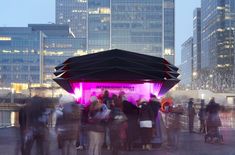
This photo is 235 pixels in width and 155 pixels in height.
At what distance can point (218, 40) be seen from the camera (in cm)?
17188

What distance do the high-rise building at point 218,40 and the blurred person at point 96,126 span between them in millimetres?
127165

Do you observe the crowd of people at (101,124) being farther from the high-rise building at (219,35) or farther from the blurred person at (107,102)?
the high-rise building at (219,35)

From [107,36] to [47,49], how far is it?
→ 1851 centimetres

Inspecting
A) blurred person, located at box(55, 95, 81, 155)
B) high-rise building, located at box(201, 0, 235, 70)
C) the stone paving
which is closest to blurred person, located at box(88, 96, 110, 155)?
blurred person, located at box(55, 95, 81, 155)

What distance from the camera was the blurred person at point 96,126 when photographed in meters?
11.8

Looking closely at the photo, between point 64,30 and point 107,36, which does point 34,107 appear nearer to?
point 107,36

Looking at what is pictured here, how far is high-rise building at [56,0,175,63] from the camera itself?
163m

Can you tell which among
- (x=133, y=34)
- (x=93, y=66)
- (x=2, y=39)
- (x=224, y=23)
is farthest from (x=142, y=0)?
(x=93, y=66)

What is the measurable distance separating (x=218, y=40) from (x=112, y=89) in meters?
158

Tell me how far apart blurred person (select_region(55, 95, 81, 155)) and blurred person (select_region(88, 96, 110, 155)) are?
44cm

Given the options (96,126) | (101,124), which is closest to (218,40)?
(101,124)

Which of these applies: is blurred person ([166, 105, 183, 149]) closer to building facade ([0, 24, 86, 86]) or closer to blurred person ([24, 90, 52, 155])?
blurred person ([24, 90, 52, 155])

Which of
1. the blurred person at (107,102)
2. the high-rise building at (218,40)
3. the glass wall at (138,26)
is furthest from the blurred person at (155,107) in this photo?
the glass wall at (138,26)

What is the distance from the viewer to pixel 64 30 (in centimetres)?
19238
